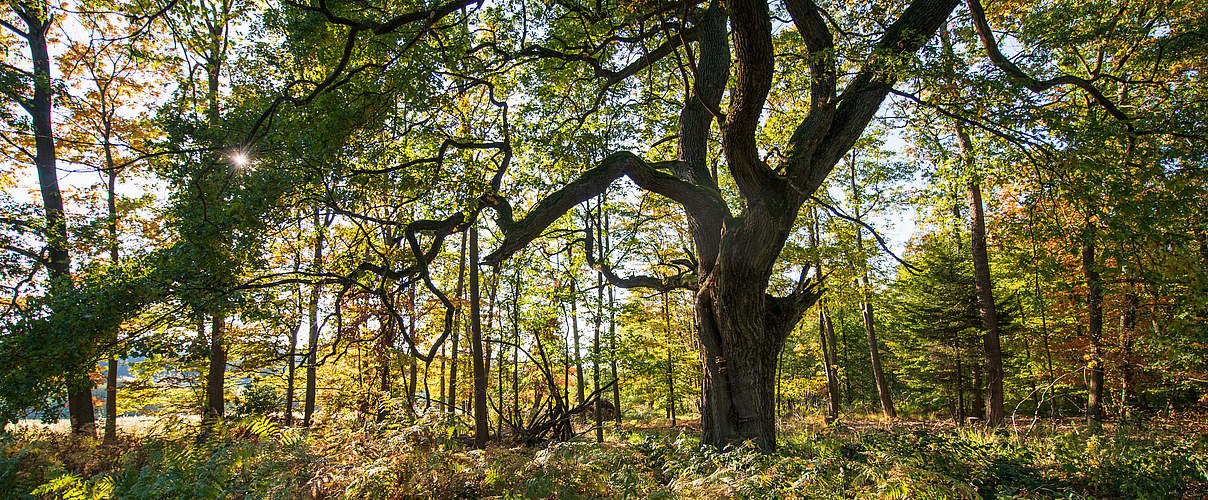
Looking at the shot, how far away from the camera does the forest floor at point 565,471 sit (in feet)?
12.8

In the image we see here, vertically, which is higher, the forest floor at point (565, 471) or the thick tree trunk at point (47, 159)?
the thick tree trunk at point (47, 159)

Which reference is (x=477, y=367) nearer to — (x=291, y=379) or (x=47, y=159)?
(x=291, y=379)

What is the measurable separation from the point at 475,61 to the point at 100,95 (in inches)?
429

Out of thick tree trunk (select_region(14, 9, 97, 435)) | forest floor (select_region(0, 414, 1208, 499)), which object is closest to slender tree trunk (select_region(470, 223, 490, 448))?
forest floor (select_region(0, 414, 1208, 499))

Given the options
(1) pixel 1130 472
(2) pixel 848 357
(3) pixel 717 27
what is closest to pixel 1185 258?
(1) pixel 1130 472

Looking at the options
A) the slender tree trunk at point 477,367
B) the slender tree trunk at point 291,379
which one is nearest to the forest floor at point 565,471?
the slender tree trunk at point 477,367

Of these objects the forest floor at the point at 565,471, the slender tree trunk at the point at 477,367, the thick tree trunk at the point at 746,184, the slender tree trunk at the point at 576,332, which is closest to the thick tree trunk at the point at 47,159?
the forest floor at the point at 565,471

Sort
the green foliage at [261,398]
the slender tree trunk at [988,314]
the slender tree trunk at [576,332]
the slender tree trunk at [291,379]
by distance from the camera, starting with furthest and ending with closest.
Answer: the green foliage at [261,398] → the slender tree trunk at [988,314] → the slender tree trunk at [576,332] → the slender tree trunk at [291,379]

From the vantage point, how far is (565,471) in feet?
15.1

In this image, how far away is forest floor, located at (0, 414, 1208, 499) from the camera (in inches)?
154

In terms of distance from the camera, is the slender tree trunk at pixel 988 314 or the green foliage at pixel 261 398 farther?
the green foliage at pixel 261 398

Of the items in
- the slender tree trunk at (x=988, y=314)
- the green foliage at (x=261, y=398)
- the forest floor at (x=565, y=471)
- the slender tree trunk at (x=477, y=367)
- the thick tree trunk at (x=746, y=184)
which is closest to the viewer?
the forest floor at (x=565, y=471)

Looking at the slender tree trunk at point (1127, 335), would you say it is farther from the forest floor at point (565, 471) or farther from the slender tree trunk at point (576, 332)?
the slender tree trunk at point (576, 332)

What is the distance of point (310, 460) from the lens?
4961 mm
